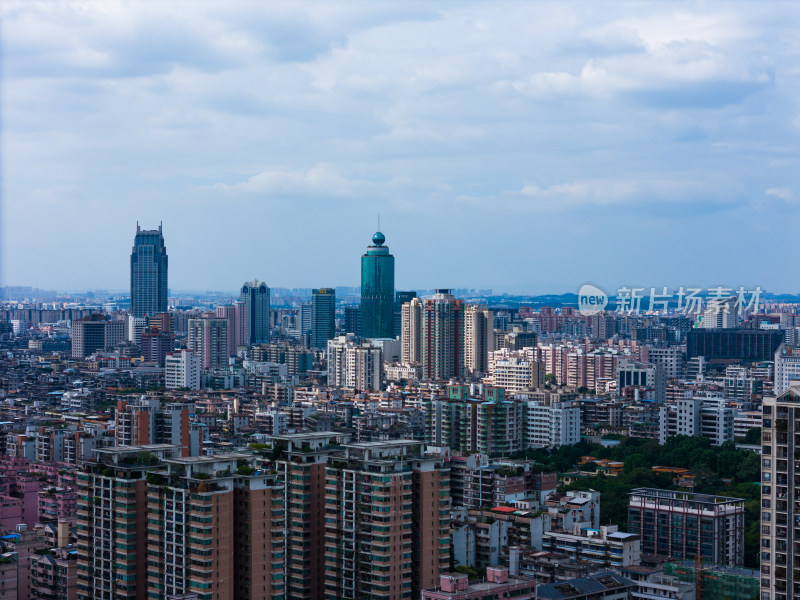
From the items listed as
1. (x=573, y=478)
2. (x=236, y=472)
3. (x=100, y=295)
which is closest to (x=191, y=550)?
(x=236, y=472)

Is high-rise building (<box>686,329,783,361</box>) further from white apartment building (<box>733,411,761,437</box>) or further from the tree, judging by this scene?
the tree

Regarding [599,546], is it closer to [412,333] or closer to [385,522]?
[385,522]

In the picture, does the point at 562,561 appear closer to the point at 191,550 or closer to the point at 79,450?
the point at 191,550

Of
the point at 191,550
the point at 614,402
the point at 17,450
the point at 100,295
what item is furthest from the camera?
the point at 100,295

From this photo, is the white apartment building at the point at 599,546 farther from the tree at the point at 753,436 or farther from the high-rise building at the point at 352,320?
the high-rise building at the point at 352,320

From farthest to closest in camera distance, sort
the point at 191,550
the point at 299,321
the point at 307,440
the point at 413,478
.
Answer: the point at 299,321
the point at 307,440
the point at 413,478
the point at 191,550

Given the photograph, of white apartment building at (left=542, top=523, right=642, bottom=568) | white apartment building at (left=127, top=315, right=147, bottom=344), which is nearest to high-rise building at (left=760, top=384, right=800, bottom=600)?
white apartment building at (left=542, top=523, right=642, bottom=568)

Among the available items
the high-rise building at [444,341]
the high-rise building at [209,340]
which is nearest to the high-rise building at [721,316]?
the high-rise building at [444,341]
